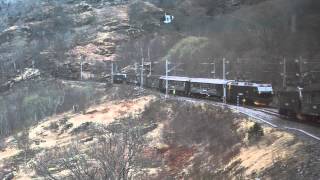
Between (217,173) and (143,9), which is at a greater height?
(143,9)

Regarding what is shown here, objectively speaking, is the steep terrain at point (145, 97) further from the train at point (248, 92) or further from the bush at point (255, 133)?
the train at point (248, 92)

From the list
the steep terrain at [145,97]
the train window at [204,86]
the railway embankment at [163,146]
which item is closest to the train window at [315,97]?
the railway embankment at [163,146]

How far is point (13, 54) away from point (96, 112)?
9483cm

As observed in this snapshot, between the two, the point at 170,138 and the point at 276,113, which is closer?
the point at 276,113

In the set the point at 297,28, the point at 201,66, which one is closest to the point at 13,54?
the point at 201,66

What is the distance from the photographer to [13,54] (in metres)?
178

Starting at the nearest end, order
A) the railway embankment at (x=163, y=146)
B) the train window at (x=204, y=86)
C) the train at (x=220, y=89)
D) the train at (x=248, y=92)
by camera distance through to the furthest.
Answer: the railway embankment at (x=163, y=146)
the train at (x=248, y=92)
the train at (x=220, y=89)
the train window at (x=204, y=86)

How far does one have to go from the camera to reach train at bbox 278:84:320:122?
42031 mm

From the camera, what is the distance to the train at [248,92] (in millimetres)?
43459

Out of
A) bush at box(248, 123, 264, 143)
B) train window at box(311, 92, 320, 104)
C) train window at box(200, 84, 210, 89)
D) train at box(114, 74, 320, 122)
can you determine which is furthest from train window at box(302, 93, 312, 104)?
train window at box(200, 84, 210, 89)

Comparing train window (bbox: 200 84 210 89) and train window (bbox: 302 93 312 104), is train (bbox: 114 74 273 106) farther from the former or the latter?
train window (bbox: 302 93 312 104)

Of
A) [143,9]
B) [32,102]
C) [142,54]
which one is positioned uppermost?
[143,9]

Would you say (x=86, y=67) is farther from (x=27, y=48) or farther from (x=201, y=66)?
(x=201, y=66)

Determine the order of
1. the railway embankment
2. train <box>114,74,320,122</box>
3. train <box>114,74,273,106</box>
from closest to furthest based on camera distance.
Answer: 1. the railway embankment
2. train <box>114,74,320,122</box>
3. train <box>114,74,273,106</box>
